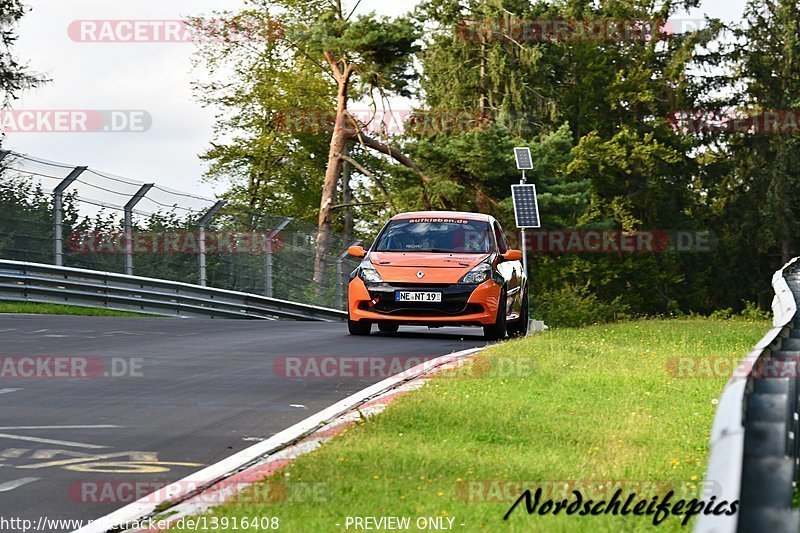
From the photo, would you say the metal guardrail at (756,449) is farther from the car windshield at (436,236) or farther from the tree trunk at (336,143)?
the tree trunk at (336,143)

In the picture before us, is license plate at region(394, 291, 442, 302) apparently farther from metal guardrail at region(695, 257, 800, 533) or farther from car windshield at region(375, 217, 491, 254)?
metal guardrail at region(695, 257, 800, 533)

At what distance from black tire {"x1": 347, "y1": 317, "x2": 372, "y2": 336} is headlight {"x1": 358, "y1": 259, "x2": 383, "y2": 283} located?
0.81 m

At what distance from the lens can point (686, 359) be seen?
1389 centimetres

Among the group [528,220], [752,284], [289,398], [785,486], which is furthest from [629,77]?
[785,486]

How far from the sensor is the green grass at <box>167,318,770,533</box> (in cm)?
602

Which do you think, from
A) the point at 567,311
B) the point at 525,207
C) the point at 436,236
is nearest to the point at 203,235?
the point at 525,207

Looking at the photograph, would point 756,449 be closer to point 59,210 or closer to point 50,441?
point 50,441

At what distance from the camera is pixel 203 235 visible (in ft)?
94.2

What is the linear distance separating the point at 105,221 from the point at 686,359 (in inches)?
605

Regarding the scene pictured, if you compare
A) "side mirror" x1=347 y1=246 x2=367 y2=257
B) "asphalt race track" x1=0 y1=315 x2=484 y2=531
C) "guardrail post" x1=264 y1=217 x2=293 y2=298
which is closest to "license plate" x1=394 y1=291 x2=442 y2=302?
"asphalt race track" x1=0 y1=315 x2=484 y2=531

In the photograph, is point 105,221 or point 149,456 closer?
point 149,456

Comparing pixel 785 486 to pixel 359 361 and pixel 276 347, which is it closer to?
pixel 359 361

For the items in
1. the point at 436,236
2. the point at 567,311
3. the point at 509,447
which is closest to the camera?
the point at 509,447

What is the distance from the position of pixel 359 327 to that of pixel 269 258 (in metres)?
13.4
